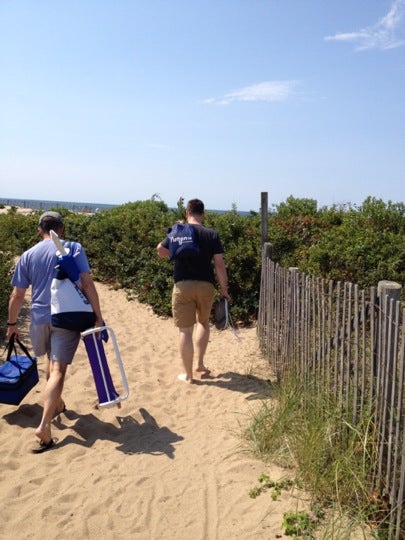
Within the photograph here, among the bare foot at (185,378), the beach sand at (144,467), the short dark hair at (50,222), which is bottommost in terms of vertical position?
the beach sand at (144,467)

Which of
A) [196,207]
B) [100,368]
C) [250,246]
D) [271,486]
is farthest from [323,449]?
[250,246]

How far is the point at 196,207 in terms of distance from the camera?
534 centimetres

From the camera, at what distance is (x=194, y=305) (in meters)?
5.40

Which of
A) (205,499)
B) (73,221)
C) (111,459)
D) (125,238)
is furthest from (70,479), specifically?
(73,221)

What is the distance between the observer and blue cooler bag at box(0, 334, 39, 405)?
4281mm

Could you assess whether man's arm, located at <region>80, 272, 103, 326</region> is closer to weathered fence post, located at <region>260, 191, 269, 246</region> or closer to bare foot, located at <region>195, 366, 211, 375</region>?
bare foot, located at <region>195, 366, 211, 375</region>

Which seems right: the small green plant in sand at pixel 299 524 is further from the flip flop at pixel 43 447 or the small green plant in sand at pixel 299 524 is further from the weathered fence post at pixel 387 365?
the flip flop at pixel 43 447

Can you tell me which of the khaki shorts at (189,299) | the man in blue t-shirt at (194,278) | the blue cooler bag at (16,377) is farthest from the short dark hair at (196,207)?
the blue cooler bag at (16,377)

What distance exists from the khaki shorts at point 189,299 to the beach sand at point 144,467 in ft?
2.40

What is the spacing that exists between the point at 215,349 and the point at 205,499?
3.70 metres

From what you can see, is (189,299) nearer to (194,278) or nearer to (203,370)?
(194,278)

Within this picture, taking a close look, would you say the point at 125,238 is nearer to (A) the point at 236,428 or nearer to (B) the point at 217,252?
(B) the point at 217,252

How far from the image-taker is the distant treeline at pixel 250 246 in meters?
6.84

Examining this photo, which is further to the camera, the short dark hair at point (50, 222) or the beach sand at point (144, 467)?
the short dark hair at point (50, 222)
